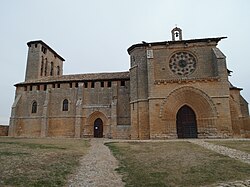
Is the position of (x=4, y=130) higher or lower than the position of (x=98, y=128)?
lower

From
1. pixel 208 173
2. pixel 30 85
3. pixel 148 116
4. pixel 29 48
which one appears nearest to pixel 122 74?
pixel 148 116

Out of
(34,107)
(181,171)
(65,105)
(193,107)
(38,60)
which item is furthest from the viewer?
(38,60)

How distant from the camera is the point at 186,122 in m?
22.2

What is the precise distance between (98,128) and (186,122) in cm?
1142

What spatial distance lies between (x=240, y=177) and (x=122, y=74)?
23.7 m

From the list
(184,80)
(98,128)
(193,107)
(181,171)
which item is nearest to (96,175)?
(181,171)

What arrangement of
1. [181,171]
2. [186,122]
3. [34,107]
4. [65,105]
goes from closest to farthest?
[181,171] → [186,122] → [65,105] → [34,107]

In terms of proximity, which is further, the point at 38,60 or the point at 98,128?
the point at 38,60

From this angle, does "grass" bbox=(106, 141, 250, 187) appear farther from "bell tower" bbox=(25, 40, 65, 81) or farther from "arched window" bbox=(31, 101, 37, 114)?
"bell tower" bbox=(25, 40, 65, 81)

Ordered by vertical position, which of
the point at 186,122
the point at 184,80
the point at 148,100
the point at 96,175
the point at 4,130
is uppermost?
the point at 184,80

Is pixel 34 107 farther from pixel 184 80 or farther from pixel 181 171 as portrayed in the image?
pixel 181 171

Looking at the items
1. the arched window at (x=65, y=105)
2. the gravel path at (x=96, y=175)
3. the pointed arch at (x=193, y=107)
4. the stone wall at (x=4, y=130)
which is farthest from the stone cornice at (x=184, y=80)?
the stone wall at (x=4, y=130)

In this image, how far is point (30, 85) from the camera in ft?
97.6

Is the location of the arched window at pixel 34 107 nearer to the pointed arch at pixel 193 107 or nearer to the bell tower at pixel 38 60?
the bell tower at pixel 38 60
